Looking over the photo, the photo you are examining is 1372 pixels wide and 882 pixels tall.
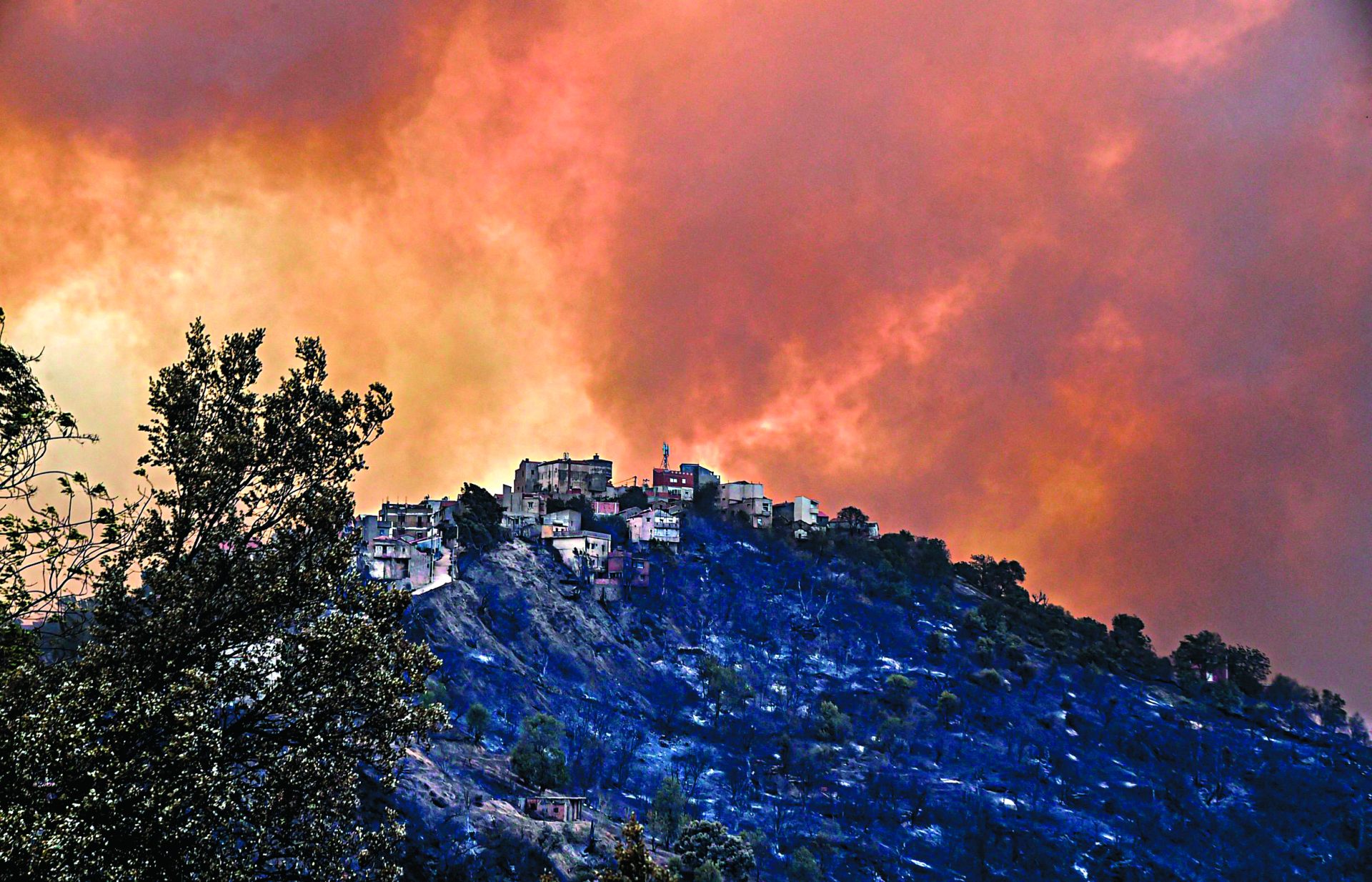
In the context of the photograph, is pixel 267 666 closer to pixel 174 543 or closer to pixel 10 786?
pixel 174 543

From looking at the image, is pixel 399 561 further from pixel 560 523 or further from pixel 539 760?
pixel 560 523

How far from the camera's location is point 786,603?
452 feet

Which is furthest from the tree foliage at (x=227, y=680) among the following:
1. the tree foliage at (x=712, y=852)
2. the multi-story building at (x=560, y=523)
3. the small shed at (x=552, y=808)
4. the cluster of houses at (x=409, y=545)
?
the multi-story building at (x=560, y=523)

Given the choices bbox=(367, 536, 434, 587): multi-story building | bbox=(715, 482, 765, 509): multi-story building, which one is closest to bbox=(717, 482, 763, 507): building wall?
bbox=(715, 482, 765, 509): multi-story building

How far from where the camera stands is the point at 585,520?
137 metres

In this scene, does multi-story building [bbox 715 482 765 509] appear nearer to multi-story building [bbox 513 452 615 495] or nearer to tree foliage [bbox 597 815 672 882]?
multi-story building [bbox 513 452 615 495]

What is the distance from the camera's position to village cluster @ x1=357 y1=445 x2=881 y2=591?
98.7m

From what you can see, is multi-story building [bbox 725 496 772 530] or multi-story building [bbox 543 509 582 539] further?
multi-story building [bbox 725 496 772 530]

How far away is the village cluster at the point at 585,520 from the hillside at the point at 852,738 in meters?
4.28

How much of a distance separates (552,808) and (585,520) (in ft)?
233

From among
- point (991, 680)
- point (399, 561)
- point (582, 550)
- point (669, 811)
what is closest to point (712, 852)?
point (669, 811)

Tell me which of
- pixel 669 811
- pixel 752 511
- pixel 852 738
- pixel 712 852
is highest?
pixel 752 511

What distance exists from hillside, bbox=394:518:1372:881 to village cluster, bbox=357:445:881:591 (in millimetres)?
4277

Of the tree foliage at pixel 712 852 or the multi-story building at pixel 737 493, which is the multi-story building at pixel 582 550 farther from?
the tree foliage at pixel 712 852
